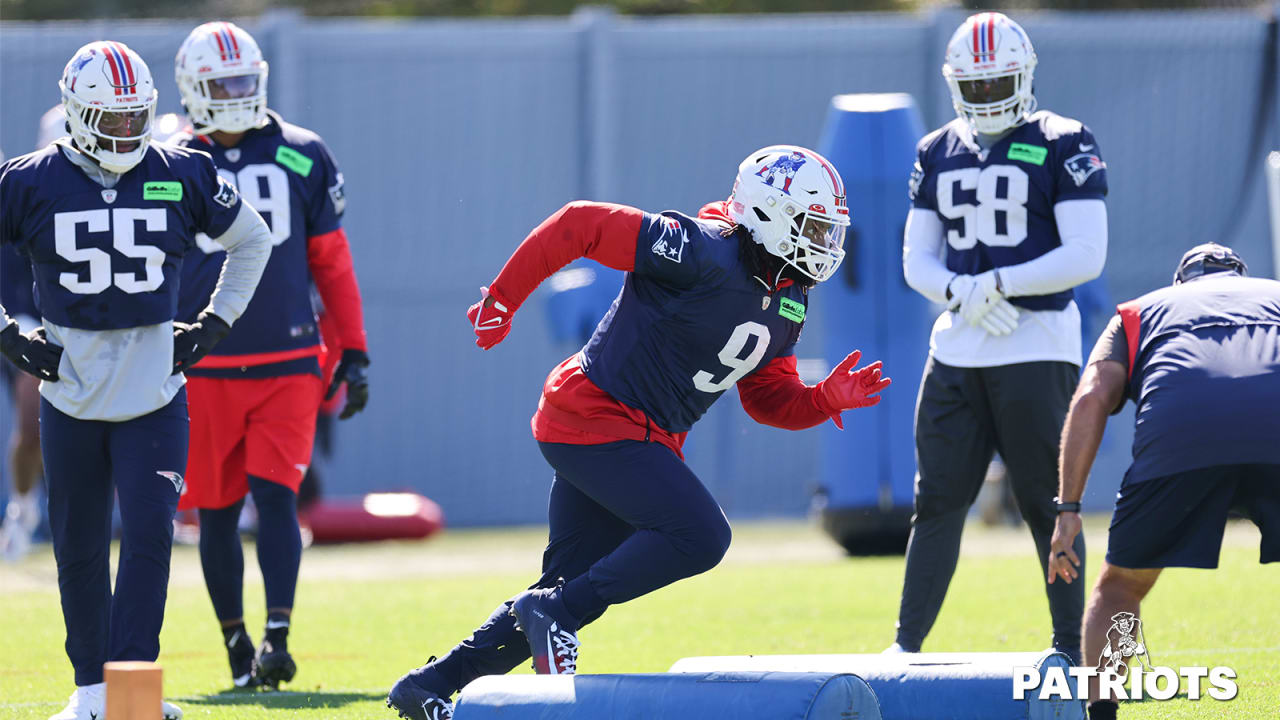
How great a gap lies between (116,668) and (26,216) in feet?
7.10

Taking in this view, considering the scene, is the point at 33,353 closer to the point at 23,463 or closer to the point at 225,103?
the point at 225,103

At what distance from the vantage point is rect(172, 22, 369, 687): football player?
22.2 feet

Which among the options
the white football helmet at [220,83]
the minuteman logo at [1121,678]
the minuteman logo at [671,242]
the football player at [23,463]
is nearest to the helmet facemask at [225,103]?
the white football helmet at [220,83]

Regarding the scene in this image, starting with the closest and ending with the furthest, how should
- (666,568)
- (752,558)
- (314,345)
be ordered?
(666,568), (314,345), (752,558)

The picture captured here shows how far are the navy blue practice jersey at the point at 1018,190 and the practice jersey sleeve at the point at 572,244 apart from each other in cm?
190

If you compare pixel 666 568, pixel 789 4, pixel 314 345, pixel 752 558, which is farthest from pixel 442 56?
pixel 666 568

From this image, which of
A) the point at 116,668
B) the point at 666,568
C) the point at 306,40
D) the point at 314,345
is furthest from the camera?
the point at 306,40

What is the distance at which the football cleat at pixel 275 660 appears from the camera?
6.42 meters

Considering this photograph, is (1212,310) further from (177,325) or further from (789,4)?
(789,4)

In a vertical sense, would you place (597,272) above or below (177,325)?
below

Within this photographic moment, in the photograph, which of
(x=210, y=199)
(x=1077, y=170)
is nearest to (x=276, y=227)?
(x=210, y=199)

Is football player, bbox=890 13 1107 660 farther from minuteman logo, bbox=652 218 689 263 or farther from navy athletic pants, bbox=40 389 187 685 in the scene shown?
navy athletic pants, bbox=40 389 187 685

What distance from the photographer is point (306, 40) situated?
53.5ft

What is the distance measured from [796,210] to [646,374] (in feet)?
2.20
